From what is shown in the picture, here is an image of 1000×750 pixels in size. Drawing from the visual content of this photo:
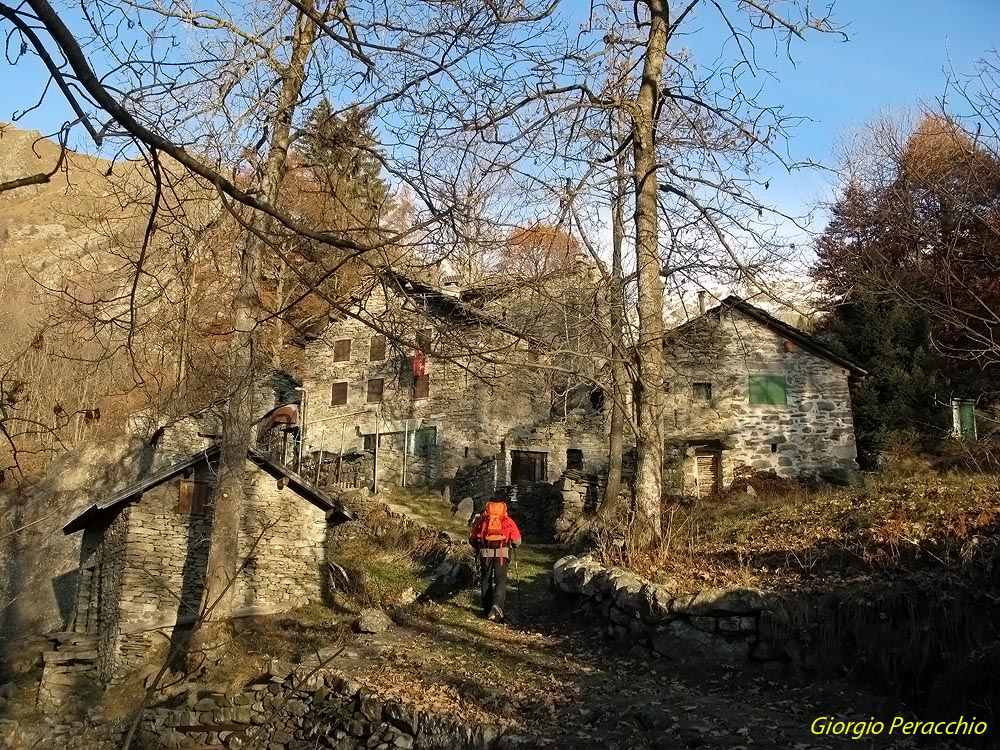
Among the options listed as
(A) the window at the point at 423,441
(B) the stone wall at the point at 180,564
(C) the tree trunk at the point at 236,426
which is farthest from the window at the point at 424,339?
(A) the window at the point at 423,441

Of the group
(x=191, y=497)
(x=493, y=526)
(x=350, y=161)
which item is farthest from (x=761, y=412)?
(x=350, y=161)

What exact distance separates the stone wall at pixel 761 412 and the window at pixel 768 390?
0.42 feet

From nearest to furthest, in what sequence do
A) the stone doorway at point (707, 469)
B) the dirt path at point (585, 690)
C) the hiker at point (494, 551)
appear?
the dirt path at point (585, 690), the hiker at point (494, 551), the stone doorway at point (707, 469)

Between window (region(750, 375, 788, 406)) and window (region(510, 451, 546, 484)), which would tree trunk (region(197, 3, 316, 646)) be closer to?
window (region(510, 451, 546, 484))

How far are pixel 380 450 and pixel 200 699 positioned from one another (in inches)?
736

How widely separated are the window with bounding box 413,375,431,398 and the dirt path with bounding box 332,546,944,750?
701 inches

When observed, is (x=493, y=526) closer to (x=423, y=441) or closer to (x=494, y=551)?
(x=494, y=551)

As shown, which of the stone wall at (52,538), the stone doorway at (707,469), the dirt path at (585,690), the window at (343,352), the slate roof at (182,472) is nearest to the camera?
the dirt path at (585,690)

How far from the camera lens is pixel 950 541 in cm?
783

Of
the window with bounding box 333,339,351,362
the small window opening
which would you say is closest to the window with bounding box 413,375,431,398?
the window with bounding box 333,339,351,362

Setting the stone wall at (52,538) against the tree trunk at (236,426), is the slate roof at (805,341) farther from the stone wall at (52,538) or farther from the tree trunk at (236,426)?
the stone wall at (52,538)

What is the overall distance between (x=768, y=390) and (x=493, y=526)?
54.9ft

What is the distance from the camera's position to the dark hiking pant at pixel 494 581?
37.4ft

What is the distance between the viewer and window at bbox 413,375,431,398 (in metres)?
29.1
